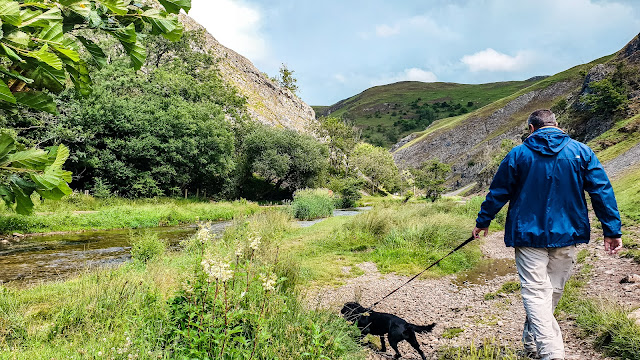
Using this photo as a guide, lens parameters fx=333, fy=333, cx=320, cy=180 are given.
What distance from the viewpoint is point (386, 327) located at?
4555mm

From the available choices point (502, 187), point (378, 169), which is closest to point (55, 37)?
point (502, 187)

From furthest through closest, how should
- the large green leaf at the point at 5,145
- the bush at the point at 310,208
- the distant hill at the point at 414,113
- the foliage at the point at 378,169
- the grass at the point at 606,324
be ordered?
the distant hill at the point at 414,113
the foliage at the point at 378,169
the bush at the point at 310,208
the grass at the point at 606,324
the large green leaf at the point at 5,145

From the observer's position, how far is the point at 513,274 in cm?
828

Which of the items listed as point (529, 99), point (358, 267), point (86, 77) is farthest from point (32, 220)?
point (529, 99)

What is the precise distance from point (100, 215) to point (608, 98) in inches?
1992

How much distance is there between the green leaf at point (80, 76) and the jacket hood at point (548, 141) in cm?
422

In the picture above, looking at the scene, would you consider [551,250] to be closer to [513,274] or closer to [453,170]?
[513,274]

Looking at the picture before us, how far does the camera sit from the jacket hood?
3.72 metres

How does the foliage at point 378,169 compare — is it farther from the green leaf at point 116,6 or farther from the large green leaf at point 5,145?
the large green leaf at point 5,145

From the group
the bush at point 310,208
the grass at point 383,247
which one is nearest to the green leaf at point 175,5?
the grass at point 383,247

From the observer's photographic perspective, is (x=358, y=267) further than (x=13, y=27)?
Yes

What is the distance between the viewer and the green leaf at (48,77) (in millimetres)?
1229

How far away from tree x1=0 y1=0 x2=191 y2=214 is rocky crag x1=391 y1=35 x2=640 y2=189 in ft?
163

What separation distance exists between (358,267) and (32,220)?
1644cm
